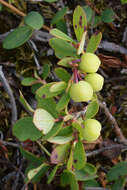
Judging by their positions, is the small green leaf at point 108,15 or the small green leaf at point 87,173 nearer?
the small green leaf at point 87,173

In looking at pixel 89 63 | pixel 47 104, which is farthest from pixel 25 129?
pixel 89 63

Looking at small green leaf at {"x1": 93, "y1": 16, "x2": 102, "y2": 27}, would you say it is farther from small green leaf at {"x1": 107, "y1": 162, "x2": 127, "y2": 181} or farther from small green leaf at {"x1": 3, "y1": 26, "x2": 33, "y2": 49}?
small green leaf at {"x1": 107, "y1": 162, "x2": 127, "y2": 181}

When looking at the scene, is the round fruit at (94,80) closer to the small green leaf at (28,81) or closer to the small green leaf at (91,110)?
the small green leaf at (91,110)

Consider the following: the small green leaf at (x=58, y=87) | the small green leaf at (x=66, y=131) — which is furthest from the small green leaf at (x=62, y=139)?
the small green leaf at (x=58, y=87)

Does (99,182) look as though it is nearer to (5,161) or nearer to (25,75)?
(5,161)

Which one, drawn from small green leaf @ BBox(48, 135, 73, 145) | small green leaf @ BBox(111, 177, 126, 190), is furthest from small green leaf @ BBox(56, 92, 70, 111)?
small green leaf @ BBox(111, 177, 126, 190)
